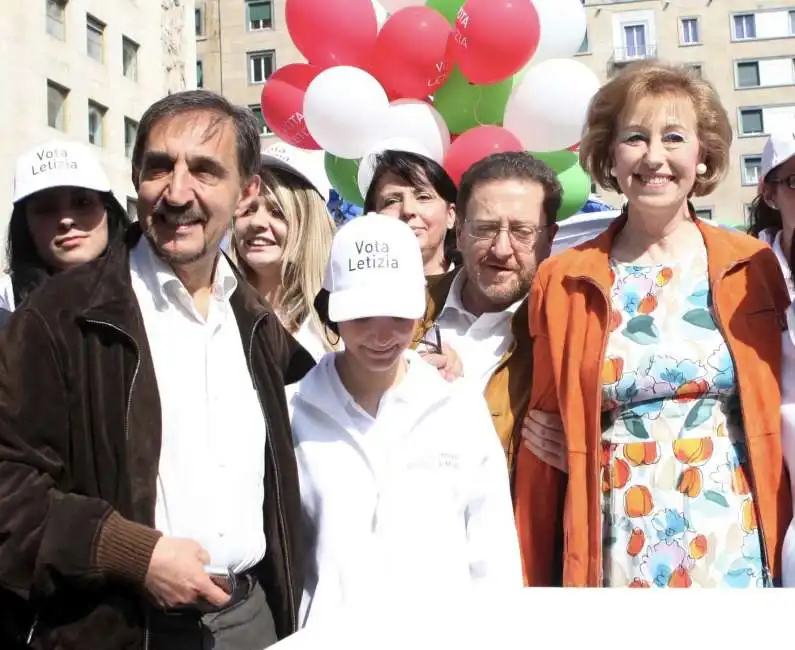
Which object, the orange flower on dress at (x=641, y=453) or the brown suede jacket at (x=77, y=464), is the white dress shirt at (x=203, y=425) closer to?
the brown suede jacket at (x=77, y=464)

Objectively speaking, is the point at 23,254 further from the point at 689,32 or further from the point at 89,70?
the point at 689,32

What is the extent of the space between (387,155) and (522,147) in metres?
0.95

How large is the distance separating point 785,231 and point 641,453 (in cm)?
103

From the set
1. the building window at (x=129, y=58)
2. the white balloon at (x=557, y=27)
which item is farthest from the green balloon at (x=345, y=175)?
the building window at (x=129, y=58)

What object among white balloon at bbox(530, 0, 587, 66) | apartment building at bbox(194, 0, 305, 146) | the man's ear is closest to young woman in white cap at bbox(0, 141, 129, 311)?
the man's ear

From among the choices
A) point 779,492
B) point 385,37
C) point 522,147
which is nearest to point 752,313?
point 779,492

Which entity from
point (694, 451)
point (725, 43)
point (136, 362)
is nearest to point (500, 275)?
point (694, 451)

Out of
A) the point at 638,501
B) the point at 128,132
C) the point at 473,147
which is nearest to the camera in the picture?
the point at 638,501

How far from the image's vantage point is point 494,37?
12.9 ft

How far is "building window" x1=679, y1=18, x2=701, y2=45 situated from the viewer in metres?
33.1

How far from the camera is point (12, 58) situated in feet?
68.0

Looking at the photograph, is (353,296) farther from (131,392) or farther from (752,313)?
(752,313)

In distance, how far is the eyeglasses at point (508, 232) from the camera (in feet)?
8.91

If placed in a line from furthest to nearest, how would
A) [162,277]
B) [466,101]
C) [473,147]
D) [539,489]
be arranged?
[466,101] < [473,147] < [539,489] < [162,277]
